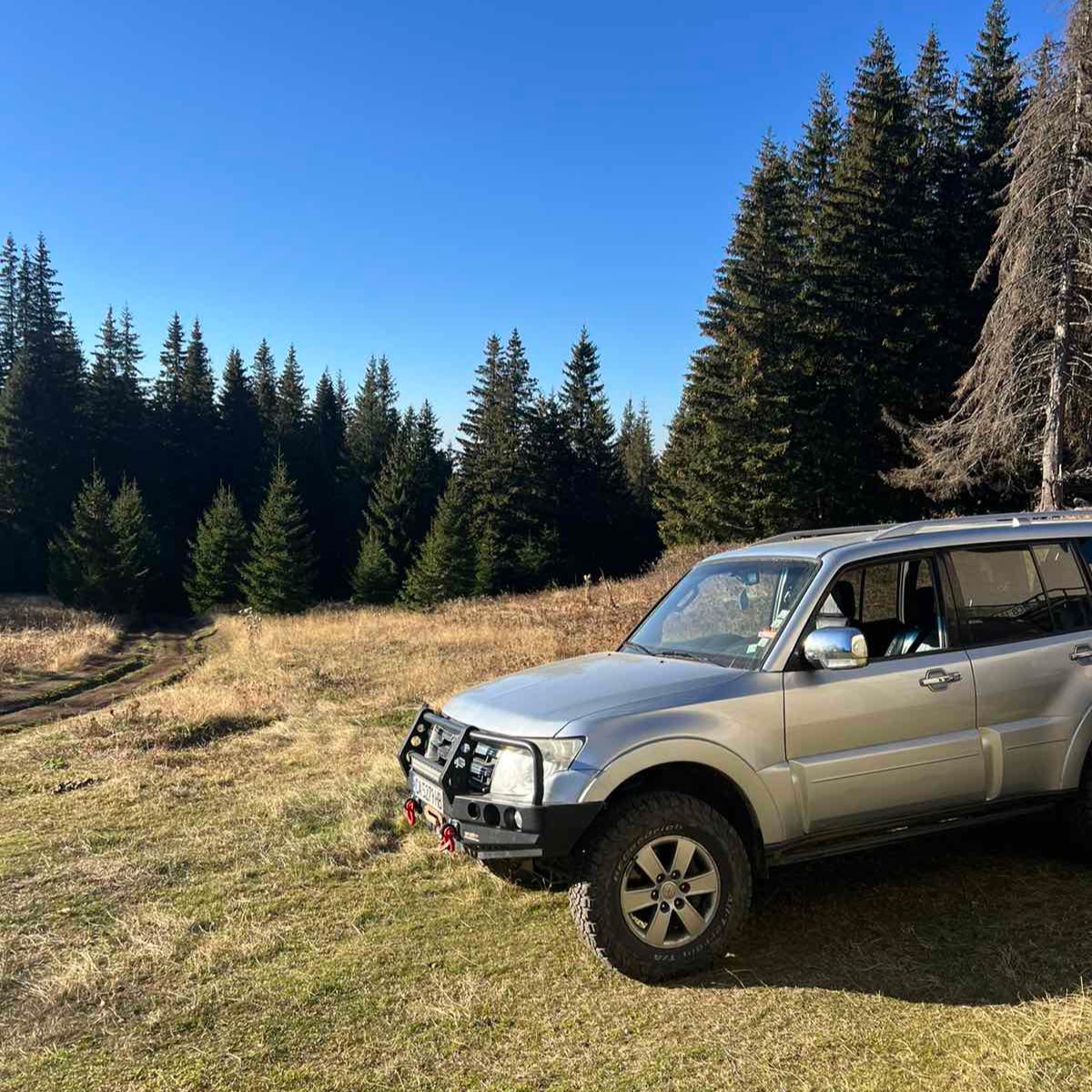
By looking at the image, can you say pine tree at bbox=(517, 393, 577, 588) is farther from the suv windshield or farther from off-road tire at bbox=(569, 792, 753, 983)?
off-road tire at bbox=(569, 792, 753, 983)

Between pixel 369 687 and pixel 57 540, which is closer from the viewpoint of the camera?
pixel 369 687

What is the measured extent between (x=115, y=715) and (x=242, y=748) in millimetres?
3653

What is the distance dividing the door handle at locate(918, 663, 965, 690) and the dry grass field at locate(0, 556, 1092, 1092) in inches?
49.9

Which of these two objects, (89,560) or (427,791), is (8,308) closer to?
(89,560)

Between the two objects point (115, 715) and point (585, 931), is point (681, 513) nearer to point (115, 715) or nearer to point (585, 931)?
point (115, 715)

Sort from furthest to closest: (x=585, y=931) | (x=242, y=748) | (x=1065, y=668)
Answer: (x=242, y=748)
(x=1065, y=668)
(x=585, y=931)

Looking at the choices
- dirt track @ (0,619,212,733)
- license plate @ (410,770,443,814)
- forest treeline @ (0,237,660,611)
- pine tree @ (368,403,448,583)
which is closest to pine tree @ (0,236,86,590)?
forest treeline @ (0,237,660,611)

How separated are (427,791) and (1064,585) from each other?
4059 mm

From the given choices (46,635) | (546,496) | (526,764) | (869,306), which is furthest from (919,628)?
(546,496)

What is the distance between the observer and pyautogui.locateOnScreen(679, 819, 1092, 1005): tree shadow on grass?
3.88 metres

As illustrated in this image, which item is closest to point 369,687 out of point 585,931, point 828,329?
point 585,931

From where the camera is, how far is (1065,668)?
490 centimetres

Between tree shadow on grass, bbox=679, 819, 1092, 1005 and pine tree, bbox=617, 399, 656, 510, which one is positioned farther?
pine tree, bbox=617, 399, 656, 510

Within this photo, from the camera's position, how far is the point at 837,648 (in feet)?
13.7
